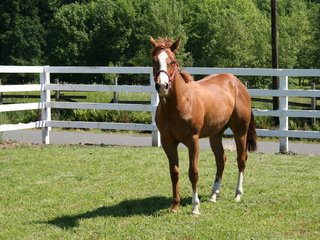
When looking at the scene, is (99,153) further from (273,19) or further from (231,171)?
(273,19)

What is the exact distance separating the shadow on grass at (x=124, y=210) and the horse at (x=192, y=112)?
13.4 inches

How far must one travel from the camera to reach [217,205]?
7027mm

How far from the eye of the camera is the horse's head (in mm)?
5984

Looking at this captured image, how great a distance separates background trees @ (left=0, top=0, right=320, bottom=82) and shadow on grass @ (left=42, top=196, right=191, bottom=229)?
51499 mm

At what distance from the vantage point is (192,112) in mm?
6594

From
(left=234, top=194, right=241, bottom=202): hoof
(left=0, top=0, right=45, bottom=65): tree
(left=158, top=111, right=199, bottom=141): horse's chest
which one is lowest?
(left=234, top=194, right=241, bottom=202): hoof

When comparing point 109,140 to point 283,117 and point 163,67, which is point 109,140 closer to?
point 283,117

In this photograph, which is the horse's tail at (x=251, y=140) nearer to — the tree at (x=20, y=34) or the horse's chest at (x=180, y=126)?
the horse's chest at (x=180, y=126)

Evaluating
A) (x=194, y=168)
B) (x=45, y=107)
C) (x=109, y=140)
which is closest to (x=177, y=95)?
(x=194, y=168)

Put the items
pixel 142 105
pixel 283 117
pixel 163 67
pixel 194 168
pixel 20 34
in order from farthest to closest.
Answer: pixel 20 34
pixel 142 105
pixel 283 117
pixel 194 168
pixel 163 67

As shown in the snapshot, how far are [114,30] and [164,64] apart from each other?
65.7 meters

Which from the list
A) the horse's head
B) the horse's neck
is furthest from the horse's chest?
the horse's head

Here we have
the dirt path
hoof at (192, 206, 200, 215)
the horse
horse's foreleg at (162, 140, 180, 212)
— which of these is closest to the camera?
the horse

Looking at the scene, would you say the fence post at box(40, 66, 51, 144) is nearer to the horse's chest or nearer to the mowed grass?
the mowed grass
